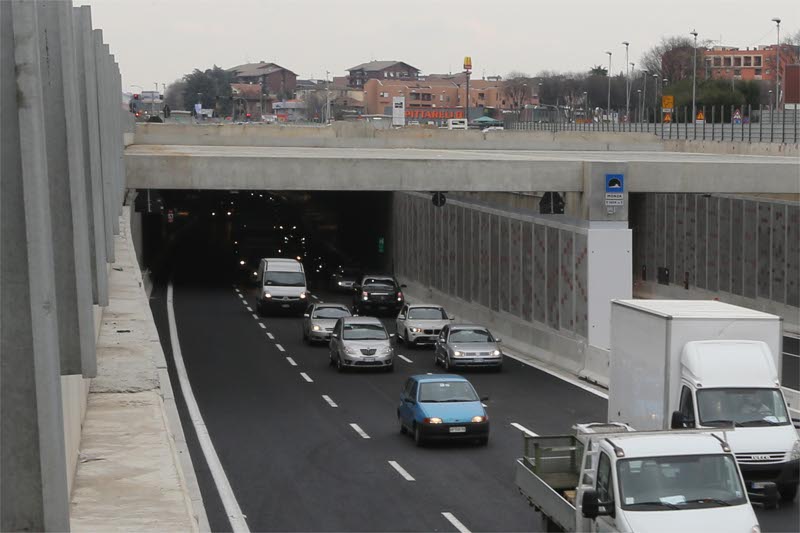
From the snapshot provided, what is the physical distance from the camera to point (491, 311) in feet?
161

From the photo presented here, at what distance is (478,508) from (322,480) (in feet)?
11.5

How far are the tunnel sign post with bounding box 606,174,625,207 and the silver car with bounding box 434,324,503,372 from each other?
520 centimetres

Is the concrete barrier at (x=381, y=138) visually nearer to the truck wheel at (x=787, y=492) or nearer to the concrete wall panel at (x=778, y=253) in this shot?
the concrete wall panel at (x=778, y=253)

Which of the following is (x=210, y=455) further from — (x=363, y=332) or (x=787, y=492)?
(x=363, y=332)

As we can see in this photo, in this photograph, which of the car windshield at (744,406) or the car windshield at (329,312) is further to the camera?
the car windshield at (329,312)

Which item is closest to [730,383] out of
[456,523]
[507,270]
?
[456,523]

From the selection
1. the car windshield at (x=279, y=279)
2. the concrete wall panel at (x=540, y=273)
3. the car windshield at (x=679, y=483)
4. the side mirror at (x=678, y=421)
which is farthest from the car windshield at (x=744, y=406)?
the car windshield at (x=279, y=279)

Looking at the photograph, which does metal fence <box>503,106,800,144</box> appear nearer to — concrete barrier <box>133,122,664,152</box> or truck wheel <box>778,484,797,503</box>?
concrete barrier <box>133,122,664,152</box>

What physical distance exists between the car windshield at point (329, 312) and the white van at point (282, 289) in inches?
382

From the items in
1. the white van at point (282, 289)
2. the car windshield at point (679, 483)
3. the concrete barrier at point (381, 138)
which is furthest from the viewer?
the concrete barrier at point (381, 138)

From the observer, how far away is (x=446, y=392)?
27.2 m

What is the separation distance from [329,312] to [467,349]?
9258mm

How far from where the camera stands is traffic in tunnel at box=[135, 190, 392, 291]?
7629cm

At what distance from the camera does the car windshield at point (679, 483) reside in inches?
576
